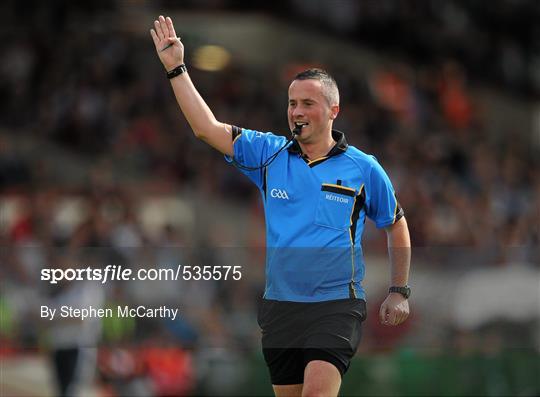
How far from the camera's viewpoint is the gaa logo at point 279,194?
24.3 feet

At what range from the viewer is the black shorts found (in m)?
7.19

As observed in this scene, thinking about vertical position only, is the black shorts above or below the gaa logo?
below

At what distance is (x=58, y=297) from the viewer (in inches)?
365

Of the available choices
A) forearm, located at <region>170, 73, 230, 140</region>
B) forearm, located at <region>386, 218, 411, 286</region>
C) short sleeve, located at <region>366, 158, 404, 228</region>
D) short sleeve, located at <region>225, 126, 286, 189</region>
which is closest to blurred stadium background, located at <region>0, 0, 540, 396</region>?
forearm, located at <region>386, 218, 411, 286</region>

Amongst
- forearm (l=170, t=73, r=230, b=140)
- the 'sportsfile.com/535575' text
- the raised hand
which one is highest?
the raised hand

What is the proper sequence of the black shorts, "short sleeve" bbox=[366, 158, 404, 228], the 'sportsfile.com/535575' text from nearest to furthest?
the black shorts < "short sleeve" bbox=[366, 158, 404, 228] < the 'sportsfile.com/535575' text

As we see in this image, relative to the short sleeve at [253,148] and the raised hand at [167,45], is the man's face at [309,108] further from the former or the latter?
the raised hand at [167,45]

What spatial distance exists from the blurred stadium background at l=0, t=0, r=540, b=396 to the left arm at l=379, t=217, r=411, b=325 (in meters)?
0.89

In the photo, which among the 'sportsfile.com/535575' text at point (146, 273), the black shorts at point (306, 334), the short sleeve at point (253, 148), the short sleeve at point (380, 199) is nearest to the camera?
the black shorts at point (306, 334)

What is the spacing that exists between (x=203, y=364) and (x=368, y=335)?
79.9 inches

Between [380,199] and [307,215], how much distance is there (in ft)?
1.41

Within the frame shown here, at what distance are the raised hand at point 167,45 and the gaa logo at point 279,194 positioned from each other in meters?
0.87

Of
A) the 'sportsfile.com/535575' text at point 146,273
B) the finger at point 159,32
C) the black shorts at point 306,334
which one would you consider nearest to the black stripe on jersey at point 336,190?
the black shorts at point 306,334

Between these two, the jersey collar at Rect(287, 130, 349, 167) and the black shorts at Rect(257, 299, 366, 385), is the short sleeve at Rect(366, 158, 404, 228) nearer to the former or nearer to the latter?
the jersey collar at Rect(287, 130, 349, 167)
